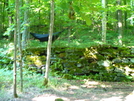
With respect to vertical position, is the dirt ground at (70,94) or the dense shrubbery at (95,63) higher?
the dense shrubbery at (95,63)

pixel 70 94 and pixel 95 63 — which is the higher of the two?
pixel 95 63

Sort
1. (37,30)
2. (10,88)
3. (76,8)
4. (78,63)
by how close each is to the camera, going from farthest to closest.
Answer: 1. (37,30)
2. (78,63)
3. (10,88)
4. (76,8)

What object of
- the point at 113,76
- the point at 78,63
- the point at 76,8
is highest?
the point at 76,8

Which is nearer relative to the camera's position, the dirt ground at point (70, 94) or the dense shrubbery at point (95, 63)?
the dirt ground at point (70, 94)

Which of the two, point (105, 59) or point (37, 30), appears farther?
point (37, 30)

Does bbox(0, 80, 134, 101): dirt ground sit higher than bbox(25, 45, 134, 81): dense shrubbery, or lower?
lower

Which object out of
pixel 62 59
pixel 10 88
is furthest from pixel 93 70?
pixel 10 88

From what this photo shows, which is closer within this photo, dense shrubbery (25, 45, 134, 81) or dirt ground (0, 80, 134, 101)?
dirt ground (0, 80, 134, 101)

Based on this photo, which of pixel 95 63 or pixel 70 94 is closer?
pixel 70 94

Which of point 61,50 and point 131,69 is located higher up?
point 61,50

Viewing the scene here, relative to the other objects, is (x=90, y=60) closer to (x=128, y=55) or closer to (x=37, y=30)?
(x=128, y=55)

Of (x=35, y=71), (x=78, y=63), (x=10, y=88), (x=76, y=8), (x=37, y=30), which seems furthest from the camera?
(x=37, y=30)

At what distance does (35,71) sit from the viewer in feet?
16.8

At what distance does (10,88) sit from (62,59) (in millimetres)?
2526
